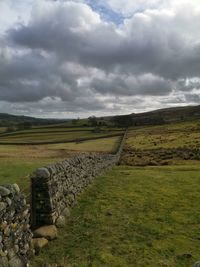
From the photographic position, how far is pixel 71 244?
13.2 metres

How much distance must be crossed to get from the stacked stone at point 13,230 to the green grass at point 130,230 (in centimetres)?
79

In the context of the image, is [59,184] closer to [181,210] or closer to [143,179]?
[181,210]

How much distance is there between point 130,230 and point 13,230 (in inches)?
244

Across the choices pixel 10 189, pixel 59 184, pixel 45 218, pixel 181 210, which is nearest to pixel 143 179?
pixel 181 210

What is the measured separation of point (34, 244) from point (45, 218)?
6.98 feet

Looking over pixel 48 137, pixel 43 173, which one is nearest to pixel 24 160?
pixel 43 173

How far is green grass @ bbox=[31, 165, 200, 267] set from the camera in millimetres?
12164

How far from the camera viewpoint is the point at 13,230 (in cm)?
1038

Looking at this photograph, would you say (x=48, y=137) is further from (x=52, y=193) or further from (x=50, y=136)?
(x=52, y=193)

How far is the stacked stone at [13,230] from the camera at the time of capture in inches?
379

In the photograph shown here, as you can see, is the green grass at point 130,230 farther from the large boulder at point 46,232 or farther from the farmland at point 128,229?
the large boulder at point 46,232

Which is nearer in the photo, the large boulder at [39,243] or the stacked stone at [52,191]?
the large boulder at [39,243]

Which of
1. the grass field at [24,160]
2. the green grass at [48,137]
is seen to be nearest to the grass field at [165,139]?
the green grass at [48,137]

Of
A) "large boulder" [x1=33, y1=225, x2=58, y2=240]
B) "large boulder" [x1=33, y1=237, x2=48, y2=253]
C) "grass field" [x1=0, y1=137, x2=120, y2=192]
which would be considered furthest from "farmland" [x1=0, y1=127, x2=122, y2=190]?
"large boulder" [x1=33, y1=237, x2=48, y2=253]
